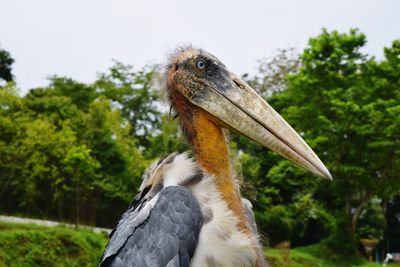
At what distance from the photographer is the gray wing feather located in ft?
8.62

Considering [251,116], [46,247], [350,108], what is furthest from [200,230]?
[350,108]

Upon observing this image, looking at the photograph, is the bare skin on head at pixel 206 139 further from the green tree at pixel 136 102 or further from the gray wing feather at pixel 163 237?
the green tree at pixel 136 102

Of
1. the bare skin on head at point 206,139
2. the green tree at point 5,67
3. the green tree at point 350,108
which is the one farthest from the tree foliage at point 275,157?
the bare skin on head at point 206,139

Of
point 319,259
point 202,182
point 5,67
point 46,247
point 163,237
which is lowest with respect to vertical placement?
point 319,259

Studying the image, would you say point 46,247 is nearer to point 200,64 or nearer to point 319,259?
point 319,259

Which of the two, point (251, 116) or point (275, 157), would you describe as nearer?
point (251, 116)

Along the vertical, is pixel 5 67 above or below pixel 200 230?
above

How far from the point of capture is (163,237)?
2.65 m

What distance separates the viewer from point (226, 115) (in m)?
3.13

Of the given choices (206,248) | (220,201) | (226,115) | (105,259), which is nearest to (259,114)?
(226,115)

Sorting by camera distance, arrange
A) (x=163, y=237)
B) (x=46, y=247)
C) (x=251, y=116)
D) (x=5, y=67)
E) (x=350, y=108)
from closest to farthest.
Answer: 1. (x=163, y=237)
2. (x=251, y=116)
3. (x=46, y=247)
4. (x=350, y=108)
5. (x=5, y=67)

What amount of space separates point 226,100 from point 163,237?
2.76ft

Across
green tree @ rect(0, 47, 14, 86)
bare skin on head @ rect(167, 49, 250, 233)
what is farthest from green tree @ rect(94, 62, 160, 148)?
bare skin on head @ rect(167, 49, 250, 233)

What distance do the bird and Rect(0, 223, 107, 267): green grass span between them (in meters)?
9.99
